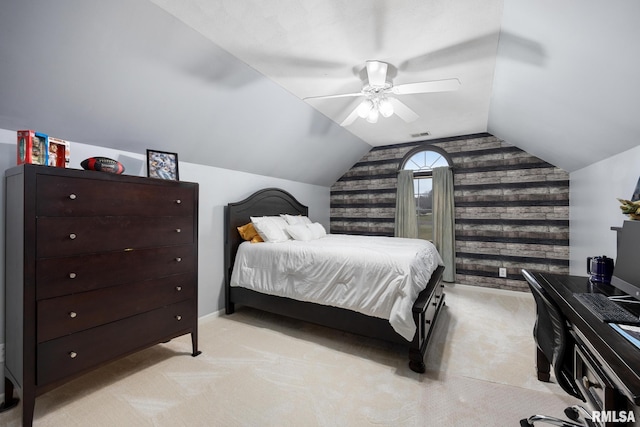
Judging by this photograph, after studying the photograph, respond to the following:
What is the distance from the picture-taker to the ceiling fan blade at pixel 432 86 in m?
2.10

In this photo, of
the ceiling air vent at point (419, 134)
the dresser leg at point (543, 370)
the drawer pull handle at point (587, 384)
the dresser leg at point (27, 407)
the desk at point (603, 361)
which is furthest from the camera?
the ceiling air vent at point (419, 134)

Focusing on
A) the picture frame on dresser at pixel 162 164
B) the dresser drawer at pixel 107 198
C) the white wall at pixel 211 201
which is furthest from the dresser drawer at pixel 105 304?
the picture frame on dresser at pixel 162 164

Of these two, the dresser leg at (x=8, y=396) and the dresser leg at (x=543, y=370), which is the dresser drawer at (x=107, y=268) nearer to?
the dresser leg at (x=8, y=396)

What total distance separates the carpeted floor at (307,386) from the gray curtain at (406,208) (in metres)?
2.32

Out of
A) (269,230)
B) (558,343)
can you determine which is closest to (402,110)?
(269,230)

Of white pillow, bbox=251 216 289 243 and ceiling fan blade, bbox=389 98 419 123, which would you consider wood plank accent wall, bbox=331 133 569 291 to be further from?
white pillow, bbox=251 216 289 243

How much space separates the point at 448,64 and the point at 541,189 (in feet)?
9.28

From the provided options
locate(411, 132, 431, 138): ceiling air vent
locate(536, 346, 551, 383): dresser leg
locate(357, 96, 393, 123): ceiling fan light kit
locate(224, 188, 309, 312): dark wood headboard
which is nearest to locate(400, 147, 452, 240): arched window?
locate(411, 132, 431, 138): ceiling air vent

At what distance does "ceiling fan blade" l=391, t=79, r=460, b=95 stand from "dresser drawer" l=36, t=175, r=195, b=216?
201 cm

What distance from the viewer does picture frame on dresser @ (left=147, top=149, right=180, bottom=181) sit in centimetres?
251

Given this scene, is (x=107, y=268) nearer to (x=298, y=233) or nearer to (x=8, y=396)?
(x=8, y=396)

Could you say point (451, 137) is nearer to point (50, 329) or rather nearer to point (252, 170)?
point (252, 170)

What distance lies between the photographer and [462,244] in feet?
15.0

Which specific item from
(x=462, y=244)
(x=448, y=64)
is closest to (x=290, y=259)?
(x=448, y=64)
